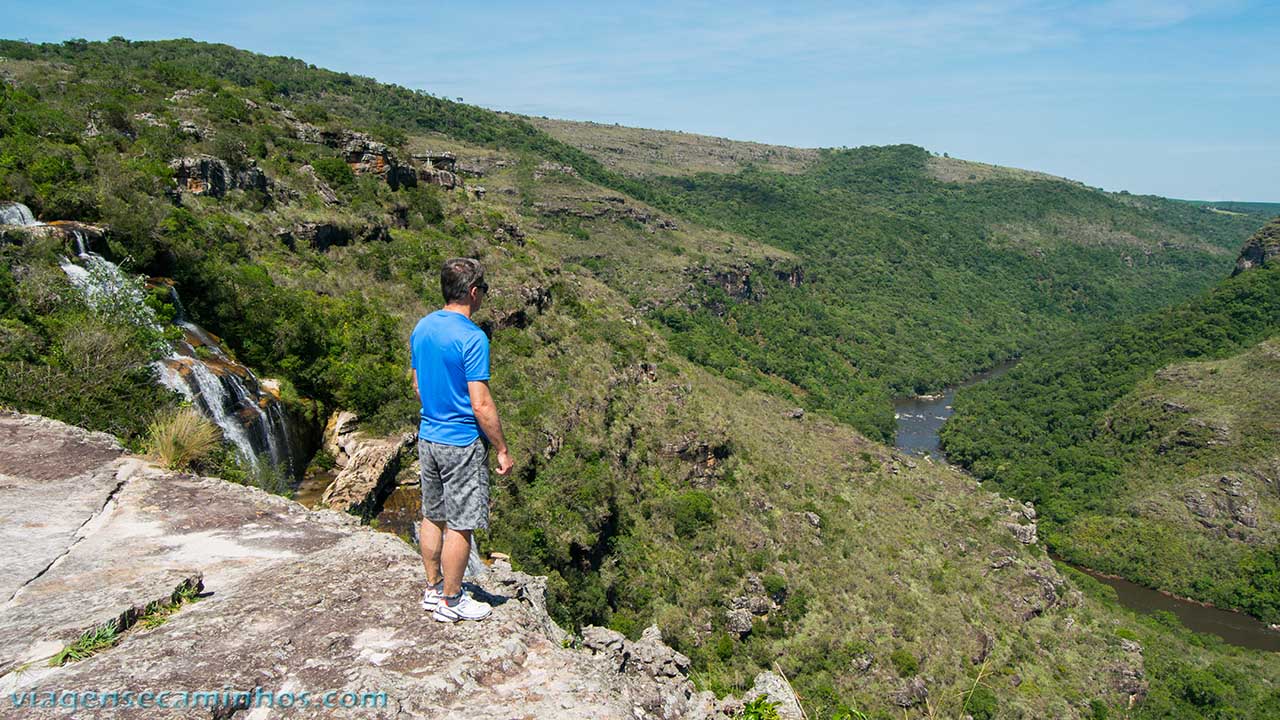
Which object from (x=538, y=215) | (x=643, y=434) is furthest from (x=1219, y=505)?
(x=538, y=215)

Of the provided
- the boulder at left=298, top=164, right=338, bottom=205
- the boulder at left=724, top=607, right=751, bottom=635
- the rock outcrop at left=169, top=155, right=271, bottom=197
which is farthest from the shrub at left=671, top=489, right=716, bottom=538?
the rock outcrop at left=169, top=155, right=271, bottom=197

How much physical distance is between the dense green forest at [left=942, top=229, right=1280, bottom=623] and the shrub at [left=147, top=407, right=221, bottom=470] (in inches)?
3078

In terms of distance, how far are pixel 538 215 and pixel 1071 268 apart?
157 metres

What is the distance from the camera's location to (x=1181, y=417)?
245ft

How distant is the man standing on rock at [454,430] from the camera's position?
542 centimetres

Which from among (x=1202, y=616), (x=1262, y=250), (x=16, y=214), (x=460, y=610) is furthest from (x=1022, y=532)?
(x=1262, y=250)

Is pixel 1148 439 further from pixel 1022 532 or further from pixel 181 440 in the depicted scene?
pixel 181 440

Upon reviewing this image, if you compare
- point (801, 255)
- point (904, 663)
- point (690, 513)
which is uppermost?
point (801, 255)

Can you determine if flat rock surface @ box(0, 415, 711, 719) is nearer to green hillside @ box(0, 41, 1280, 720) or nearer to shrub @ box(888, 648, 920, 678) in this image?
green hillside @ box(0, 41, 1280, 720)

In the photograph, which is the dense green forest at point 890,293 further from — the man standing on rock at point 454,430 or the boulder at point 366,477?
the man standing on rock at point 454,430

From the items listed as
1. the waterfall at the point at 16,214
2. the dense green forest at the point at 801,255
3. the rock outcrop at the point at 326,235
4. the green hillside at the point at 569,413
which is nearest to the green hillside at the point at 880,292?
the dense green forest at the point at 801,255

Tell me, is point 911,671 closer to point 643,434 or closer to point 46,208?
point 643,434

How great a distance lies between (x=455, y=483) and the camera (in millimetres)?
5570

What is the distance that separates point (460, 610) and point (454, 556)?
563mm
